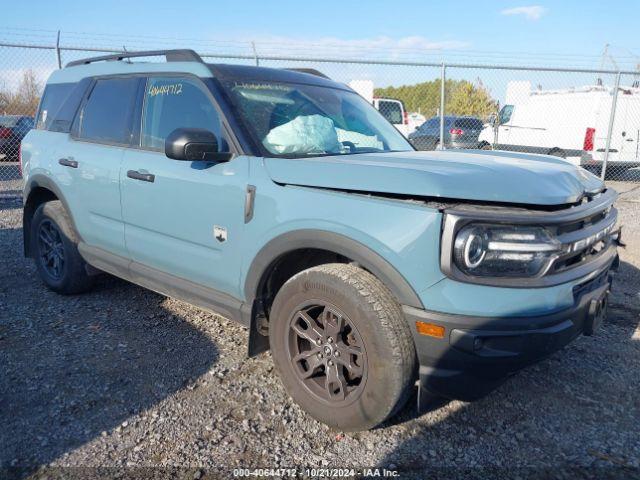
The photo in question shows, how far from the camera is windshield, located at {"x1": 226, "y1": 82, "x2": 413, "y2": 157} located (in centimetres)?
318

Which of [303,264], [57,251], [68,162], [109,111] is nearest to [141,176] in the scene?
[109,111]

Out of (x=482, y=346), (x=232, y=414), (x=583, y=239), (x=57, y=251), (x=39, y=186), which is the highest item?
(x=583, y=239)

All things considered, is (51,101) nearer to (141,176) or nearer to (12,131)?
(141,176)

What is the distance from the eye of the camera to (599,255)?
281 cm

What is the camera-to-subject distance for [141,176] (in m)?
3.50

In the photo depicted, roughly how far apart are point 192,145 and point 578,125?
1227 cm

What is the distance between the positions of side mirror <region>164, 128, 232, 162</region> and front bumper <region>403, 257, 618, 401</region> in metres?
1.41

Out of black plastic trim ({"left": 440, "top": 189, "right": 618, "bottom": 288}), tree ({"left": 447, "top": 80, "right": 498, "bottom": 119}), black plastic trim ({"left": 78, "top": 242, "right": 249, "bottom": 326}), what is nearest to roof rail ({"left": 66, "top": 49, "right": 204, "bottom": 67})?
black plastic trim ({"left": 78, "top": 242, "right": 249, "bottom": 326})

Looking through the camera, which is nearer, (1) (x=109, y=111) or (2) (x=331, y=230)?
(2) (x=331, y=230)

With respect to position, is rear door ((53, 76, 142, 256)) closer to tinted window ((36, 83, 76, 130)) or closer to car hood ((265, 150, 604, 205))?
tinted window ((36, 83, 76, 130))

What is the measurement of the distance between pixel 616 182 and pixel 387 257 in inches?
496

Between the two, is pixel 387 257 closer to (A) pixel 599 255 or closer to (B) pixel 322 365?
(B) pixel 322 365

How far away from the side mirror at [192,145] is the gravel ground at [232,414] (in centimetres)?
135

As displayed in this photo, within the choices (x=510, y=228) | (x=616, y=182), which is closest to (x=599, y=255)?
(x=510, y=228)
